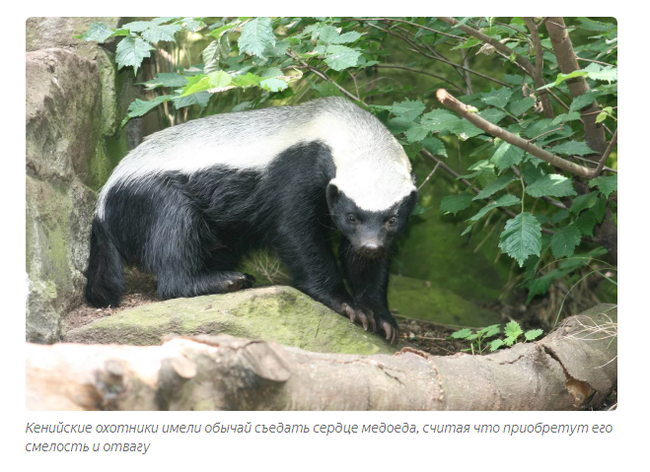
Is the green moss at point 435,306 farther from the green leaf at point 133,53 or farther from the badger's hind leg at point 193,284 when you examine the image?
the green leaf at point 133,53

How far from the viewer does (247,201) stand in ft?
14.3

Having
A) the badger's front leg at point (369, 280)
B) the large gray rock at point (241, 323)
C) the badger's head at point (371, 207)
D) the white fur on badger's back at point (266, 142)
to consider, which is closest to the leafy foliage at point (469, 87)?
the white fur on badger's back at point (266, 142)

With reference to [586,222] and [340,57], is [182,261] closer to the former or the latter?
[340,57]

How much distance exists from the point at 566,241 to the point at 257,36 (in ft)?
7.71

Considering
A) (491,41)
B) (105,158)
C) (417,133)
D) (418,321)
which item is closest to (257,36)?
(417,133)

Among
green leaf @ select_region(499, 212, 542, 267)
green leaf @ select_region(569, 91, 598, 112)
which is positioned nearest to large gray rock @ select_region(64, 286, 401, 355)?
green leaf @ select_region(499, 212, 542, 267)

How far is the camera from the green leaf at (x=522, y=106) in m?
3.85

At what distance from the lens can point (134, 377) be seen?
2336 millimetres

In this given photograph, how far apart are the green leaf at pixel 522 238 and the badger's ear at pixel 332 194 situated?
3.46ft

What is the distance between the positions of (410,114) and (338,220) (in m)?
0.85

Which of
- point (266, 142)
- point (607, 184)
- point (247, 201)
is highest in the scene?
point (607, 184)

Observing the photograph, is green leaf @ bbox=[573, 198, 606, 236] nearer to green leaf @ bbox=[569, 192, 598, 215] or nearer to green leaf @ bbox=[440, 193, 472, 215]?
green leaf @ bbox=[569, 192, 598, 215]
